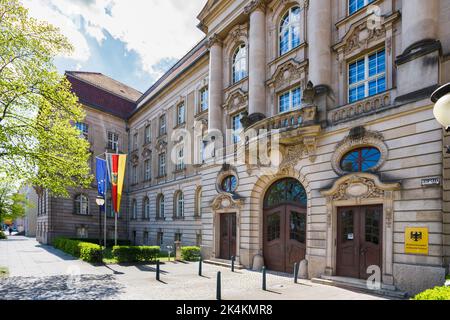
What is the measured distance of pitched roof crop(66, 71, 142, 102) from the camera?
38.5 m

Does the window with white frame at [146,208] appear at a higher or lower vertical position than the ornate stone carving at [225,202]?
lower

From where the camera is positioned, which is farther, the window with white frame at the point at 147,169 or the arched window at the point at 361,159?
the window with white frame at the point at 147,169

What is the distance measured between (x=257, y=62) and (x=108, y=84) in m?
31.5

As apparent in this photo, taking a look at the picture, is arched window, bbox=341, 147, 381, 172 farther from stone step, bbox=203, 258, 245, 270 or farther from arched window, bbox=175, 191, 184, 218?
arched window, bbox=175, 191, 184, 218

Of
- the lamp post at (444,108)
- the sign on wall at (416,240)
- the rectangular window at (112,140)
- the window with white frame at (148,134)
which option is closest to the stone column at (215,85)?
the sign on wall at (416,240)

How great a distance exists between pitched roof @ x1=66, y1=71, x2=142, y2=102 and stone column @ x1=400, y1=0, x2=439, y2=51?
118ft

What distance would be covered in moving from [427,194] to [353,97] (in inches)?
209

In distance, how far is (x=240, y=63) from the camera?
65.4 feet

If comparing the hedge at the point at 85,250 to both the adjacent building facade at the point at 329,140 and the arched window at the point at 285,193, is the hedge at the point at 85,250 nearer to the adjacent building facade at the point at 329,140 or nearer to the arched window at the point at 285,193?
the adjacent building facade at the point at 329,140

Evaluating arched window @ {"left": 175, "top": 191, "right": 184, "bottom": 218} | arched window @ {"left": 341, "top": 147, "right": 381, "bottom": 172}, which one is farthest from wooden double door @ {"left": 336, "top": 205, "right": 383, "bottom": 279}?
arched window @ {"left": 175, "top": 191, "right": 184, "bottom": 218}

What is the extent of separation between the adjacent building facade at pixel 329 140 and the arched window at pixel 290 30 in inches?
2.5

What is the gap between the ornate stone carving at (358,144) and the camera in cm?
1126

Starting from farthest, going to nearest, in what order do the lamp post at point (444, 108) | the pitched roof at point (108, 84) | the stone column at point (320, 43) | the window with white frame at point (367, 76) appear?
the pitched roof at point (108, 84) < the stone column at point (320, 43) < the window with white frame at point (367, 76) < the lamp post at point (444, 108)

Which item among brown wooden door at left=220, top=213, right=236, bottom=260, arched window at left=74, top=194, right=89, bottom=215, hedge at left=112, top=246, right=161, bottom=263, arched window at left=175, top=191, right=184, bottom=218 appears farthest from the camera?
arched window at left=74, top=194, right=89, bottom=215
